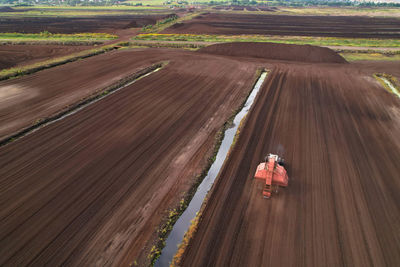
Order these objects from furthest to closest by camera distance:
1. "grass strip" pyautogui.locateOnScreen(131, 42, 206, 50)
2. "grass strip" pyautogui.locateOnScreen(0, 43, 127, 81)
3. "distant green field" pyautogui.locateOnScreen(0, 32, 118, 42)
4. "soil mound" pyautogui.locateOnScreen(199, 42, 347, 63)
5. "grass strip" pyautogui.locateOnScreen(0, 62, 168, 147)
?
"distant green field" pyautogui.locateOnScreen(0, 32, 118, 42), "grass strip" pyautogui.locateOnScreen(131, 42, 206, 50), "soil mound" pyautogui.locateOnScreen(199, 42, 347, 63), "grass strip" pyautogui.locateOnScreen(0, 43, 127, 81), "grass strip" pyautogui.locateOnScreen(0, 62, 168, 147)

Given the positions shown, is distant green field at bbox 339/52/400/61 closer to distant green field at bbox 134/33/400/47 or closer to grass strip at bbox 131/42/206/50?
distant green field at bbox 134/33/400/47

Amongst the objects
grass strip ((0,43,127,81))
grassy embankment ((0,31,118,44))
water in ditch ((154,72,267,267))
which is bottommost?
water in ditch ((154,72,267,267))

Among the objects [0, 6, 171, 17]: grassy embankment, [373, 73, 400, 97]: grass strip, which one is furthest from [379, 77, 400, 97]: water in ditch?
[0, 6, 171, 17]: grassy embankment

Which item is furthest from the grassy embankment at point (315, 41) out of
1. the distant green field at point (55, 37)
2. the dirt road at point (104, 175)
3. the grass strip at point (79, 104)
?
the dirt road at point (104, 175)

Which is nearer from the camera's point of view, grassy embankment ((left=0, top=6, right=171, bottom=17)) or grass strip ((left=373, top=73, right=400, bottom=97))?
grass strip ((left=373, top=73, right=400, bottom=97))

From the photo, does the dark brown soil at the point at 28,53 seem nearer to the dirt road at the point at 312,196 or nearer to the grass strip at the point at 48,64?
the grass strip at the point at 48,64

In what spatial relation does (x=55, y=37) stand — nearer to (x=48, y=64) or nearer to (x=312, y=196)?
(x=48, y=64)

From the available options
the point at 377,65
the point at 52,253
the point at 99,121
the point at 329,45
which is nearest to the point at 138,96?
the point at 99,121
